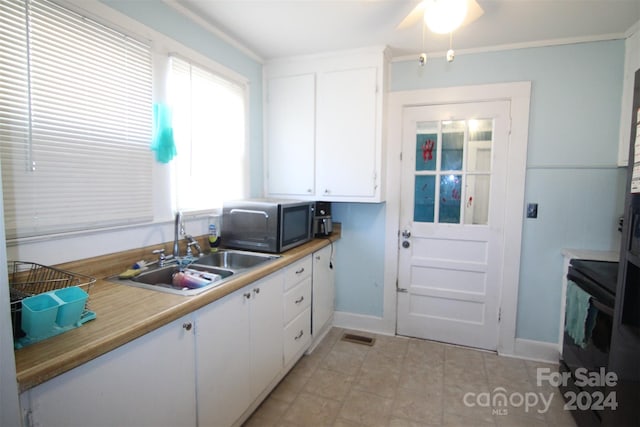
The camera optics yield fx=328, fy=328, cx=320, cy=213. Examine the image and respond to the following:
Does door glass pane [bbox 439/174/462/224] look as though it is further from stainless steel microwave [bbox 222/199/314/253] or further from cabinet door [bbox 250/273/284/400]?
cabinet door [bbox 250/273/284/400]

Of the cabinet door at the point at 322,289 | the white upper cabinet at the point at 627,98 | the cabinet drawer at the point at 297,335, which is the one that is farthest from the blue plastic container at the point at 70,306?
the white upper cabinet at the point at 627,98

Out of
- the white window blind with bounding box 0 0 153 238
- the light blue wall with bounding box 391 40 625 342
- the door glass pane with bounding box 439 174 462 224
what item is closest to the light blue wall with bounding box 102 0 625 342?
the light blue wall with bounding box 391 40 625 342

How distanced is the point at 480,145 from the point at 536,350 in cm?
167

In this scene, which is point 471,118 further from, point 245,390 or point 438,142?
point 245,390

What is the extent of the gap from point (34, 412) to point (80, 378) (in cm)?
12

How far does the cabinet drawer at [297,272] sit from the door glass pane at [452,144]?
4.49 feet

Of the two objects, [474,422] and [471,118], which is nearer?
[474,422]

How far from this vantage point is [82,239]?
60.3 inches

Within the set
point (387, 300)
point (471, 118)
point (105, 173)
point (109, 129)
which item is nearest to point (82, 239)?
point (105, 173)

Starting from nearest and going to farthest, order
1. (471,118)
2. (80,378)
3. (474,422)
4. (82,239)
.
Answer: (80,378), (82,239), (474,422), (471,118)

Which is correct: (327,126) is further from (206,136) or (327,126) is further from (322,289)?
(322,289)

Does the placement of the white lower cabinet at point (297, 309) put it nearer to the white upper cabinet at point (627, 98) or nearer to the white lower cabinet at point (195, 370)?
the white lower cabinet at point (195, 370)

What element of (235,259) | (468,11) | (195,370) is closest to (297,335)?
(235,259)

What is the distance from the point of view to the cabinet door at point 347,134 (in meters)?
2.58
